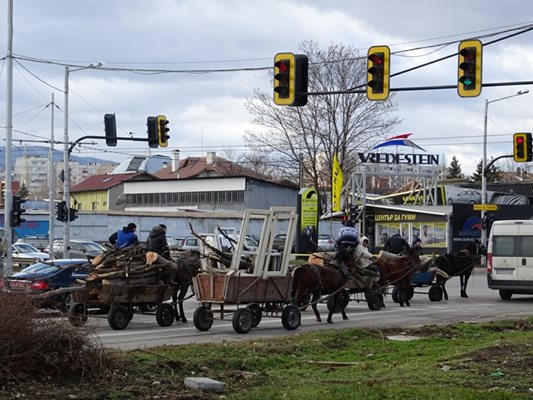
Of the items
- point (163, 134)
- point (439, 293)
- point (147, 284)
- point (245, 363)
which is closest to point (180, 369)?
point (245, 363)

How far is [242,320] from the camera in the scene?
18484 millimetres

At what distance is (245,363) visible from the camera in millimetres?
12047

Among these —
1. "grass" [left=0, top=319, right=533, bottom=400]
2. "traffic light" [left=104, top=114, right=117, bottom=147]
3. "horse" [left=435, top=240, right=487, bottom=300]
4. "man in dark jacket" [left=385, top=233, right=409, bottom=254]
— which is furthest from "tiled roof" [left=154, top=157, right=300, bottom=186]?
"grass" [left=0, top=319, right=533, bottom=400]

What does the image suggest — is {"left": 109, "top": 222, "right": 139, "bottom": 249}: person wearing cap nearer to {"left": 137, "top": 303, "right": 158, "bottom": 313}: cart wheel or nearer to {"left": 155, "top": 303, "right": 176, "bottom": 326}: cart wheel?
{"left": 137, "top": 303, "right": 158, "bottom": 313}: cart wheel

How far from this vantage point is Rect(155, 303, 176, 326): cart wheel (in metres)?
20.4

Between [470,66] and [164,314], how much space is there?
8543 millimetres

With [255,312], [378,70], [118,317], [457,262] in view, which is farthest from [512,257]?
[118,317]

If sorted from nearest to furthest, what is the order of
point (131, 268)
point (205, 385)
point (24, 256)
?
point (205, 385) → point (131, 268) → point (24, 256)

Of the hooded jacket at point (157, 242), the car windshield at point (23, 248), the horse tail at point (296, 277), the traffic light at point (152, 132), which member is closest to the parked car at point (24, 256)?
the car windshield at point (23, 248)

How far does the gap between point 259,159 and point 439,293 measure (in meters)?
48.5

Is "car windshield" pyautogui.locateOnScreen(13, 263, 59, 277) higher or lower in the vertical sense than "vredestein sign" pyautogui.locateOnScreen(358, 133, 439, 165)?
lower

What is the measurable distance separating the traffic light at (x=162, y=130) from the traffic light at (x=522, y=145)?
13.0 meters

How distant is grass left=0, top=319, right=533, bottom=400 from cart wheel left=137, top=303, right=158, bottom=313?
5471 millimetres

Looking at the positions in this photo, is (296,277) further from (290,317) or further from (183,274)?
(183,274)
